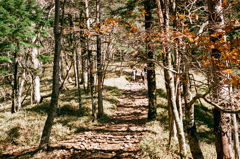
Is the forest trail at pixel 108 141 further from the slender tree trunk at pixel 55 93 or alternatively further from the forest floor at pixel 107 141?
the slender tree trunk at pixel 55 93

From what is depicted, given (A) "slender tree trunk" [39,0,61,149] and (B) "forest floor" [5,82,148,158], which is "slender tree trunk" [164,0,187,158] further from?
(A) "slender tree trunk" [39,0,61,149]

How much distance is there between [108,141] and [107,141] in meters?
0.05

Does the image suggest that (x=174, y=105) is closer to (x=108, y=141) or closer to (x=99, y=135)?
(x=108, y=141)

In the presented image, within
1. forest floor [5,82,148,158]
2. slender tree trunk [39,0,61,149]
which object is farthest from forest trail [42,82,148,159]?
slender tree trunk [39,0,61,149]

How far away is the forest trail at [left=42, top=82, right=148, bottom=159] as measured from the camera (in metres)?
6.06

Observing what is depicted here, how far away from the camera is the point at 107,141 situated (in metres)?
7.16

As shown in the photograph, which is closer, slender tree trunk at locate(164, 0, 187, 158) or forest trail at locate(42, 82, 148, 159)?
slender tree trunk at locate(164, 0, 187, 158)

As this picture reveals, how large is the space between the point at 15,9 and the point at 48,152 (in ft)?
32.0

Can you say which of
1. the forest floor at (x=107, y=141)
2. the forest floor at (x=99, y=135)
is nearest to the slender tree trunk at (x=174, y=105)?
the forest floor at (x=99, y=135)

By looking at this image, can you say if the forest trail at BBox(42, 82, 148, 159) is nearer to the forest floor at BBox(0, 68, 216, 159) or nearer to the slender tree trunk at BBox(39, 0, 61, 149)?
the forest floor at BBox(0, 68, 216, 159)

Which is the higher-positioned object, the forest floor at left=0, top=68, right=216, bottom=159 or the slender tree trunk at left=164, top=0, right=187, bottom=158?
the slender tree trunk at left=164, top=0, right=187, bottom=158

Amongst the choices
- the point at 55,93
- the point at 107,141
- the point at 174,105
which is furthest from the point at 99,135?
the point at 174,105

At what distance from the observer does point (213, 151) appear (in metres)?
7.14

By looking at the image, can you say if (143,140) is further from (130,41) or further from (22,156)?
(22,156)
